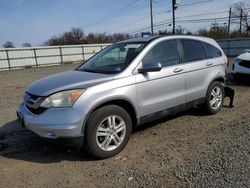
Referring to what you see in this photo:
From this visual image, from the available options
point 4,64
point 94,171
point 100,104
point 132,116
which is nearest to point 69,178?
point 94,171

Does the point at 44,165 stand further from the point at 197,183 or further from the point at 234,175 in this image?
the point at 234,175

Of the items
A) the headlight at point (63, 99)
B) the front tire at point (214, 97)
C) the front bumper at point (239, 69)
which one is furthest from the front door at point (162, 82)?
the front bumper at point (239, 69)

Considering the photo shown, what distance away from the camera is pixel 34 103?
4.06 metres

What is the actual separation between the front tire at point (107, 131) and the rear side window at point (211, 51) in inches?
109

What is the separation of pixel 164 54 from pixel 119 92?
136cm

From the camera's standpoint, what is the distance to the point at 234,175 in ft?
11.6

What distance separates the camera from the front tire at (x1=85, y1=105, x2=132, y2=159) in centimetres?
397

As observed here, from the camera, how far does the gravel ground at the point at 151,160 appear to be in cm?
352

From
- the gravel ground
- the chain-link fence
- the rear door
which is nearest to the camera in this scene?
the gravel ground

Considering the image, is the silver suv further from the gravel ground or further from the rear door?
the gravel ground

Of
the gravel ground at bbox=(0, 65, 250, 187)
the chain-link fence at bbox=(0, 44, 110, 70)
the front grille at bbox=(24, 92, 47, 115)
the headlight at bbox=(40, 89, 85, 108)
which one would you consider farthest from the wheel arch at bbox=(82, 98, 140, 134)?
the chain-link fence at bbox=(0, 44, 110, 70)

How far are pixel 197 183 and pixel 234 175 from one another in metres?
0.53

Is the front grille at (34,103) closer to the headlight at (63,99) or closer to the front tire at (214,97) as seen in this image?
the headlight at (63,99)

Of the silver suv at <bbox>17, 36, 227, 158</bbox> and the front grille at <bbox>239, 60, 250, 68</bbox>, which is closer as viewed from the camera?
the silver suv at <bbox>17, 36, 227, 158</bbox>
